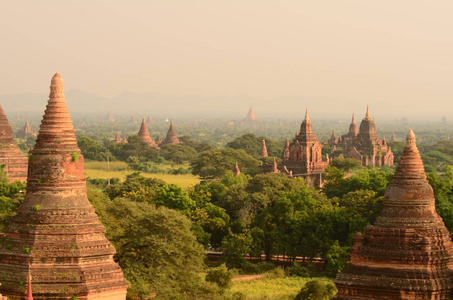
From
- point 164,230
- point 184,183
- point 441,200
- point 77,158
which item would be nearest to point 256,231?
point 441,200

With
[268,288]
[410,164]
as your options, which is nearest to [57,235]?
[410,164]

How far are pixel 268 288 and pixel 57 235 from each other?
18671 millimetres

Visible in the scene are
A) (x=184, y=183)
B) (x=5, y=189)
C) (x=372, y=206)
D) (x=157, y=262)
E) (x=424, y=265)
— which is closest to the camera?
(x=424, y=265)

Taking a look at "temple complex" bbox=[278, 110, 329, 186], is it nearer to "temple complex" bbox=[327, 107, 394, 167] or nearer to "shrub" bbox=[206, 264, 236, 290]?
"temple complex" bbox=[327, 107, 394, 167]

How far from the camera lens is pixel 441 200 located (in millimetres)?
49625

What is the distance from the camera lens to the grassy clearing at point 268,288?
40031 mm

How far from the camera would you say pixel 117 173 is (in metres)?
107

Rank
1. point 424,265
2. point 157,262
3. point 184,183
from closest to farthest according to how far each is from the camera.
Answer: point 424,265 → point 157,262 → point 184,183

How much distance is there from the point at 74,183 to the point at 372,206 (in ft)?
93.0

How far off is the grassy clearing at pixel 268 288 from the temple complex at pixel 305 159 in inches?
1706

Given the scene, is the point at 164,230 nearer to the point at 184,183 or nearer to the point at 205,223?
the point at 205,223

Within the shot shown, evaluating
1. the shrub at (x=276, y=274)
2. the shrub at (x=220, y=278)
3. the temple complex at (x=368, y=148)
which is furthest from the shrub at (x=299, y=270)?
the temple complex at (x=368, y=148)

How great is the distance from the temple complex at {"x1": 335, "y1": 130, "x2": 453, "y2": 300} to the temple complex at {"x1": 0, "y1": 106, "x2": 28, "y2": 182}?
49664 mm

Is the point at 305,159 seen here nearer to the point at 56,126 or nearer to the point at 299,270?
the point at 299,270
